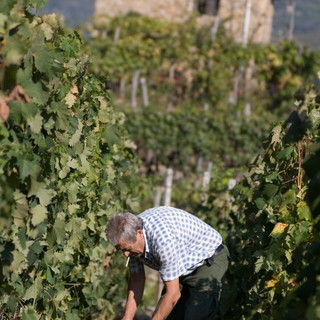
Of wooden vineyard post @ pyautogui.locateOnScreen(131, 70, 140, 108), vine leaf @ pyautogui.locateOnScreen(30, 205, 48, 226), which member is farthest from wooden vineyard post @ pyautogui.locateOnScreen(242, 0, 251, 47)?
vine leaf @ pyautogui.locateOnScreen(30, 205, 48, 226)

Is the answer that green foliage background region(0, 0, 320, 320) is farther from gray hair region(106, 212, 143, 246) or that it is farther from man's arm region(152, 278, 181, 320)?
man's arm region(152, 278, 181, 320)

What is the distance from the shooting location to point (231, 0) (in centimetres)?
2561

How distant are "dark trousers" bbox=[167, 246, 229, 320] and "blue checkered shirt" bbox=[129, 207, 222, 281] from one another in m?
0.06

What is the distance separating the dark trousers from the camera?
18.6 feet

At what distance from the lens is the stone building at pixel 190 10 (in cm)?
2531

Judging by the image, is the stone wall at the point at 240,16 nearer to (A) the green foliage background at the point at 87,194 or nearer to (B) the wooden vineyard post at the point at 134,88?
(B) the wooden vineyard post at the point at 134,88

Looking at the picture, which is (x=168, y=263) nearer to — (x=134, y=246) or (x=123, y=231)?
(x=134, y=246)

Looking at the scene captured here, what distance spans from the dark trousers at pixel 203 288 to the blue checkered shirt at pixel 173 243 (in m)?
0.06

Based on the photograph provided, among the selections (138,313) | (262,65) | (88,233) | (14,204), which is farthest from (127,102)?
(14,204)

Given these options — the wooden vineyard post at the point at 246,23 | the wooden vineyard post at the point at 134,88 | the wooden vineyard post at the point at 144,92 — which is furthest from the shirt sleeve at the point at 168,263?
the wooden vineyard post at the point at 246,23

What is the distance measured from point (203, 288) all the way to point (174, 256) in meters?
0.53

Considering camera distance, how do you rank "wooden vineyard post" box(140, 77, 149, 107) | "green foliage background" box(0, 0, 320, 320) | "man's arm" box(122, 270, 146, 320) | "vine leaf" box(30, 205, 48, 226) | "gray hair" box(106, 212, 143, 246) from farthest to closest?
"wooden vineyard post" box(140, 77, 149, 107)
"man's arm" box(122, 270, 146, 320)
"gray hair" box(106, 212, 143, 246)
"vine leaf" box(30, 205, 48, 226)
"green foliage background" box(0, 0, 320, 320)

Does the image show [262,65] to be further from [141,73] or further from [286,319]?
[286,319]

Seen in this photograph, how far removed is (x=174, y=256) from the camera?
5230mm
